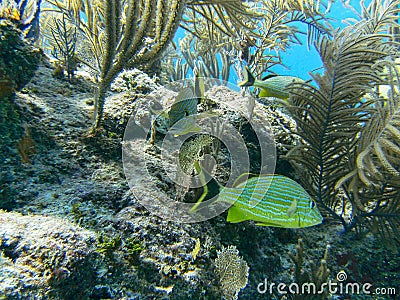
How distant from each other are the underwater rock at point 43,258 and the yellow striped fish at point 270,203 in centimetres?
89

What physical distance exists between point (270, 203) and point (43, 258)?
51.2 inches

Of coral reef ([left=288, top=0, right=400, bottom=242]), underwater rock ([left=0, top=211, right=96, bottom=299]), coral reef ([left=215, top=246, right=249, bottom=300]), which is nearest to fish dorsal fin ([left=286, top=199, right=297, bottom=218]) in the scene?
coral reef ([left=215, top=246, right=249, bottom=300])

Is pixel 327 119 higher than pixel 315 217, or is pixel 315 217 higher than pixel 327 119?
pixel 327 119

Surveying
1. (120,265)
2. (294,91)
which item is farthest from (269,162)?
(120,265)

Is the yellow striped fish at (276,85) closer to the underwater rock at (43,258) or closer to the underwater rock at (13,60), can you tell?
the underwater rock at (43,258)

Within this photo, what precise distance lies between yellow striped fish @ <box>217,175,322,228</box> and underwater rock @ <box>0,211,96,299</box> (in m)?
0.89

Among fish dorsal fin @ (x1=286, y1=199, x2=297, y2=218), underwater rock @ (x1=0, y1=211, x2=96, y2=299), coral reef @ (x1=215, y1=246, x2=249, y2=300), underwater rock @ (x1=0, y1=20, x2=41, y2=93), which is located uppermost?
underwater rock @ (x1=0, y1=20, x2=41, y2=93)

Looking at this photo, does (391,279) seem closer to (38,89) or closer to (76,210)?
(76,210)

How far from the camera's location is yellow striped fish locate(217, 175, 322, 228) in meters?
1.47

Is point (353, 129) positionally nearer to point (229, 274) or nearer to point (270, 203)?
point (270, 203)

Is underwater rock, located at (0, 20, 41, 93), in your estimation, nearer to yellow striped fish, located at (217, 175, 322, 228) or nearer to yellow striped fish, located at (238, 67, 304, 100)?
yellow striped fish, located at (217, 175, 322, 228)

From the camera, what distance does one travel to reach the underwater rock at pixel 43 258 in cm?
124

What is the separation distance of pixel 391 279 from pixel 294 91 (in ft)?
6.45

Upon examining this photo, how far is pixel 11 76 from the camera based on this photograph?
7.18 feet
